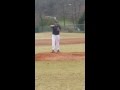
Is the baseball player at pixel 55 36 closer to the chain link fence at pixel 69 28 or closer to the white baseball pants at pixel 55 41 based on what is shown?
the white baseball pants at pixel 55 41

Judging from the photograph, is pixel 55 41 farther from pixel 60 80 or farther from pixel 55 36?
pixel 60 80

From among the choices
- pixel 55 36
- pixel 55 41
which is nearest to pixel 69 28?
pixel 55 41

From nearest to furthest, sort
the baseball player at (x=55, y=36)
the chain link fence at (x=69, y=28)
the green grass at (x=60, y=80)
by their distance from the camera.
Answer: the green grass at (x=60, y=80), the baseball player at (x=55, y=36), the chain link fence at (x=69, y=28)

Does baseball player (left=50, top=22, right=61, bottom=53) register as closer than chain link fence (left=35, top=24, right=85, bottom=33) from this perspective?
Result: Yes

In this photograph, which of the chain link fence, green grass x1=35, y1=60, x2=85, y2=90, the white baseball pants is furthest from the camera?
the chain link fence

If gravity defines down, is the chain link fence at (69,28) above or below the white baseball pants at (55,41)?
above

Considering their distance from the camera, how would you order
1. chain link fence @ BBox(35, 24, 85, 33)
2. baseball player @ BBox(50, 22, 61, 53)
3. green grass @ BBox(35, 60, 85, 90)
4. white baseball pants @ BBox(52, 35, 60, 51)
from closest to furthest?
green grass @ BBox(35, 60, 85, 90) → baseball player @ BBox(50, 22, 61, 53) → white baseball pants @ BBox(52, 35, 60, 51) → chain link fence @ BBox(35, 24, 85, 33)

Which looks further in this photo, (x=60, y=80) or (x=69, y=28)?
(x=69, y=28)

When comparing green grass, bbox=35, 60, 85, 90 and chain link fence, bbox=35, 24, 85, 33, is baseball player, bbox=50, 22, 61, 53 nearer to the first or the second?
green grass, bbox=35, 60, 85, 90

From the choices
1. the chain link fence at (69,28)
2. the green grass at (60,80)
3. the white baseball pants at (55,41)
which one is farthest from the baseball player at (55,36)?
the chain link fence at (69,28)

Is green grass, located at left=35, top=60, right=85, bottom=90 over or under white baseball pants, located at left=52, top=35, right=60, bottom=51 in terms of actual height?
under

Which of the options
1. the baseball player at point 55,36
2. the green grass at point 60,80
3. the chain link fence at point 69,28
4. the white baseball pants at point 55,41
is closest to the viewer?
the green grass at point 60,80

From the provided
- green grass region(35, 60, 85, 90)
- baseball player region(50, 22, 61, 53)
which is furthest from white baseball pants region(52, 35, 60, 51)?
green grass region(35, 60, 85, 90)
